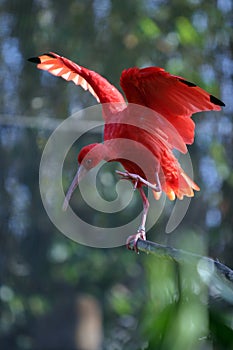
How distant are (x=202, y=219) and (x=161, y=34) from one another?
1091 millimetres

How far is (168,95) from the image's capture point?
176 cm

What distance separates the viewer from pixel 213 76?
142 inches

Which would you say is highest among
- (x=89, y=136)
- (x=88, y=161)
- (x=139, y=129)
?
(x=139, y=129)

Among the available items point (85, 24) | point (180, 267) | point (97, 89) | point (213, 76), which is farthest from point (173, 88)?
point (85, 24)

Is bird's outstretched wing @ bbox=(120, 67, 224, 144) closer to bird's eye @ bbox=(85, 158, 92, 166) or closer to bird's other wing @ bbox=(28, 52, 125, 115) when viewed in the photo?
bird's other wing @ bbox=(28, 52, 125, 115)

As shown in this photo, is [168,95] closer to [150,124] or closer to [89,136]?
[150,124]

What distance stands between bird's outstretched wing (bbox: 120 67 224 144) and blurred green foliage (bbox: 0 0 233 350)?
151 cm

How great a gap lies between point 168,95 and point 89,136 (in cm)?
224

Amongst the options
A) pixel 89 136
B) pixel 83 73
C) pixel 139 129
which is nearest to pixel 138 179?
pixel 139 129

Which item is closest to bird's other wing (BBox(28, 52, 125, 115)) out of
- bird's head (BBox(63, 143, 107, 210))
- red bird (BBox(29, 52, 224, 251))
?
red bird (BBox(29, 52, 224, 251))

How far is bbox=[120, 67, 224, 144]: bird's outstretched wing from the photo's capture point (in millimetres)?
1651

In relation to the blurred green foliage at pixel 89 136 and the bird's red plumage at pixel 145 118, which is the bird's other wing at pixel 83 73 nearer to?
the bird's red plumage at pixel 145 118

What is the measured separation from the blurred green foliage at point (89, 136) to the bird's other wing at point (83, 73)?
1.47 metres

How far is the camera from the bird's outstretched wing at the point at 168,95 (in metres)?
1.65
